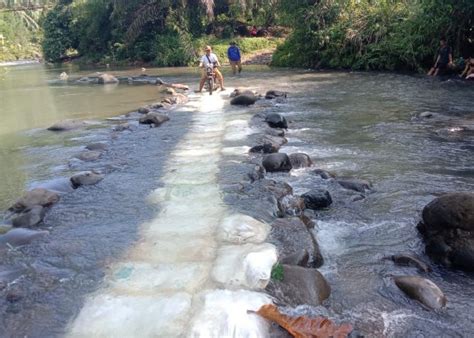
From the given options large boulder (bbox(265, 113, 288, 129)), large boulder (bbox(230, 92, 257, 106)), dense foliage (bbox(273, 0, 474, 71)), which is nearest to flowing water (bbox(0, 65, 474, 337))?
large boulder (bbox(265, 113, 288, 129))

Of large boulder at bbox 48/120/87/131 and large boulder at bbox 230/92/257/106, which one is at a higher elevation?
large boulder at bbox 230/92/257/106

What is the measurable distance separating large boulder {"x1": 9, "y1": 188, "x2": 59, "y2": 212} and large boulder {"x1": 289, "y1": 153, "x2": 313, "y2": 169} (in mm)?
3323

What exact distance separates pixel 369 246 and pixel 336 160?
290cm

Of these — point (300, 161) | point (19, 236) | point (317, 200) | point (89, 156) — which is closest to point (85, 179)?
point (89, 156)

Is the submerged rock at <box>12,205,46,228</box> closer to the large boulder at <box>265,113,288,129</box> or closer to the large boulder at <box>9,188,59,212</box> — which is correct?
the large boulder at <box>9,188,59,212</box>

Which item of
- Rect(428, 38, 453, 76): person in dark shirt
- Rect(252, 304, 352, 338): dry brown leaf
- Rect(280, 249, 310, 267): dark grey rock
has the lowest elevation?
Rect(252, 304, 352, 338): dry brown leaf

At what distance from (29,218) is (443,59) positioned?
47.1 ft

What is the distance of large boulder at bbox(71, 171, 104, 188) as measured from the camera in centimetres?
689

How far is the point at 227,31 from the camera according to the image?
30.3m

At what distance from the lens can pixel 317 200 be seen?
5.70 metres

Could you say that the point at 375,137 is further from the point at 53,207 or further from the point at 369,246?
the point at 53,207

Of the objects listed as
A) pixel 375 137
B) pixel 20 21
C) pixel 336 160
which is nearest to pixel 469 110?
pixel 375 137

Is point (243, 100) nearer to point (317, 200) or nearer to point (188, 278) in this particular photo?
point (317, 200)

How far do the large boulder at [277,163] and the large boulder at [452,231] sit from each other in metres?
2.67
